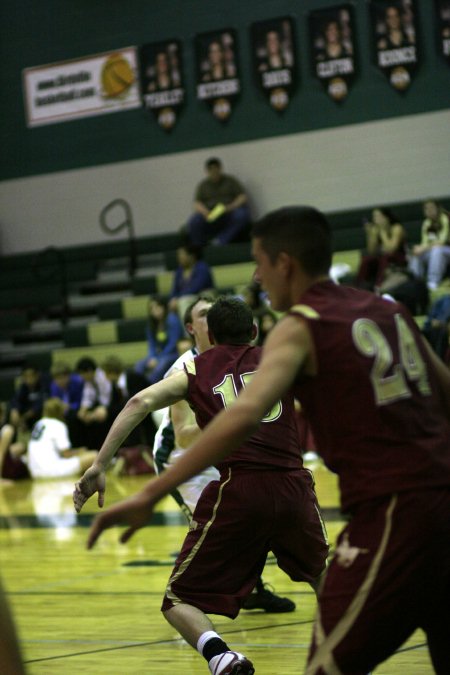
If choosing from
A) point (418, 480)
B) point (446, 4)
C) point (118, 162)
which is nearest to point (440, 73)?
point (446, 4)

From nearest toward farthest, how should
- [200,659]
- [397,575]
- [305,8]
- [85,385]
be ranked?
[397,575] → [200,659] → [85,385] → [305,8]

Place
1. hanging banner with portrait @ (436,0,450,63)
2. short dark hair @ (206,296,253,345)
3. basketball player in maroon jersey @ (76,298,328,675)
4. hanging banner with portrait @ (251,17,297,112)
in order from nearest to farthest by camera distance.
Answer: basketball player in maroon jersey @ (76,298,328,675) < short dark hair @ (206,296,253,345) < hanging banner with portrait @ (436,0,450,63) < hanging banner with portrait @ (251,17,297,112)

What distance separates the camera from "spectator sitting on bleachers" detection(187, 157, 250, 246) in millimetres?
16141

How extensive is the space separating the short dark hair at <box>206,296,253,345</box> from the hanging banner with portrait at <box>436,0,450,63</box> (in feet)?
39.3

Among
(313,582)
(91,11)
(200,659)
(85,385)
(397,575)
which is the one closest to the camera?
(397,575)

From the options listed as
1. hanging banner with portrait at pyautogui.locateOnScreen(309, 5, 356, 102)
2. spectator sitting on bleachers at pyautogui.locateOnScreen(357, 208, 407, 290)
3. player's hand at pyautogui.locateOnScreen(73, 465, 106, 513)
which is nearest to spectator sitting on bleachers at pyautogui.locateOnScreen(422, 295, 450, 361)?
spectator sitting on bleachers at pyautogui.locateOnScreen(357, 208, 407, 290)

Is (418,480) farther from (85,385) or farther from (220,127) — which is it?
(220,127)

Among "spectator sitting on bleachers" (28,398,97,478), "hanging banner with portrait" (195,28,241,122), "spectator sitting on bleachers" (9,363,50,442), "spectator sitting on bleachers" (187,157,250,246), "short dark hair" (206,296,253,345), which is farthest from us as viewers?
"hanging banner with portrait" (195,28,241,122)

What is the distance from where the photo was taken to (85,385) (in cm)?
1492

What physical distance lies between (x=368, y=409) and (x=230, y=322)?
1781mm

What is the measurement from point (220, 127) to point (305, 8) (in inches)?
88.1

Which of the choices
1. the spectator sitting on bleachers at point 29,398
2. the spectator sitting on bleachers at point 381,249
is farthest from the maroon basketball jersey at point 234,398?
the spectator sitting on bleachers at point 29,398

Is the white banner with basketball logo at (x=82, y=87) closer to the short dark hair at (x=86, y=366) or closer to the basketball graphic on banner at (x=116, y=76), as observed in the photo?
the basketball graphic on banner at (x=116, y=76)

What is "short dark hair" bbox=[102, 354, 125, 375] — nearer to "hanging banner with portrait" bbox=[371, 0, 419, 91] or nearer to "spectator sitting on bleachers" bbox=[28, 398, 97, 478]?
"spectator sitting on bleachers" bbox=[28, 398, 97, 478]
